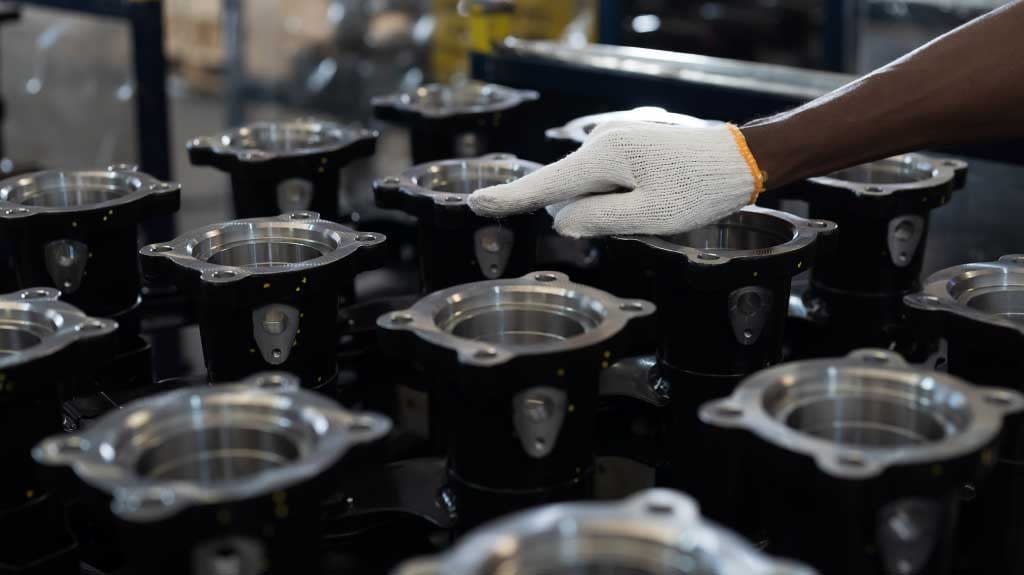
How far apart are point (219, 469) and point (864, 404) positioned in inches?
17.2

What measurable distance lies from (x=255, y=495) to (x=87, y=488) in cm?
12

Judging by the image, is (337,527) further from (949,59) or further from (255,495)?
(949,59)

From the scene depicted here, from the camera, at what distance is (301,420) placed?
78 cm

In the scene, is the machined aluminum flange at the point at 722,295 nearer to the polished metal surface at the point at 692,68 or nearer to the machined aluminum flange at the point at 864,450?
the machined aluminum flange at the point at 864,450

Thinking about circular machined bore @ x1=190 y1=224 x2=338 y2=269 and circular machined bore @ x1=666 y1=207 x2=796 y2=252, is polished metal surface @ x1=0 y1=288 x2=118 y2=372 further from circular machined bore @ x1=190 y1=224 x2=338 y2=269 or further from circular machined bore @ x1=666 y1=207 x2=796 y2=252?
circular machined bore @ x1=666 y1=207 x2=796 y2=252

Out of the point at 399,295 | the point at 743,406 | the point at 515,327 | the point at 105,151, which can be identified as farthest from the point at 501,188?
the point at 105,151

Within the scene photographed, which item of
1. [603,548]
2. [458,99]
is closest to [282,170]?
[458,99]

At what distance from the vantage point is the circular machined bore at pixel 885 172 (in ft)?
4.36

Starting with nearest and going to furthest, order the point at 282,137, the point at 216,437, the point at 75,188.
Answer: the point at 216,437, the point at 75,188, the point at 282,137

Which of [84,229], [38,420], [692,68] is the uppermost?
[692,68]

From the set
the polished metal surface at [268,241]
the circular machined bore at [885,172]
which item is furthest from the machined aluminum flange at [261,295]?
the circular machined bore at [885,172]

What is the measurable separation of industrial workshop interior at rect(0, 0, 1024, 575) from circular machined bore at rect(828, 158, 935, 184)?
1cm

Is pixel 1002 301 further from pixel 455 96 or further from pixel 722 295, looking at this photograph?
pixel 455 96

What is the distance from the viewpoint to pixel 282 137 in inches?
59.4
